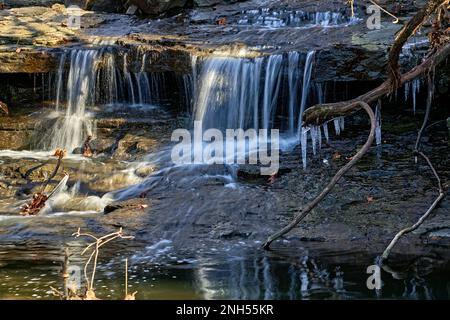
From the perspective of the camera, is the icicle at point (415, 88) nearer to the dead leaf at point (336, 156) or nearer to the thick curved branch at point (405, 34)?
the dead leaf at point (336, 156)

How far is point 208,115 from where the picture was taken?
421 inches

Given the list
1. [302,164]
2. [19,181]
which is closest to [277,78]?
[302,164]

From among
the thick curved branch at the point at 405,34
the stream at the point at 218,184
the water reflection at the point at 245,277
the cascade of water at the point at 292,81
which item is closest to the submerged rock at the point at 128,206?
the stream at the point at 218,184

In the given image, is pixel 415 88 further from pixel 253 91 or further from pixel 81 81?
pixel 81 81

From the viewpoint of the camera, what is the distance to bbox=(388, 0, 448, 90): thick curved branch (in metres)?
6.08

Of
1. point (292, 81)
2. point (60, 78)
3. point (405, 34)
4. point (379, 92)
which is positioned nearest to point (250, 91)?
point (292, 81)

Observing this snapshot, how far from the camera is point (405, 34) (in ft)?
20.4

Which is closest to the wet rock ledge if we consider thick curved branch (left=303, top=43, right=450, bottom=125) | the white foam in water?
the white foam in water

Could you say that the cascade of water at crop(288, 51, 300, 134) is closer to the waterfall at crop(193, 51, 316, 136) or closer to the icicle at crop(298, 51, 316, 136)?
the waterfall at crop(193, 51, 316, 136)

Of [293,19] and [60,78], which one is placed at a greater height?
[293,19]

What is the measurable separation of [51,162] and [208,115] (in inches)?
99.7

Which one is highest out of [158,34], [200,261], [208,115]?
[158,34]

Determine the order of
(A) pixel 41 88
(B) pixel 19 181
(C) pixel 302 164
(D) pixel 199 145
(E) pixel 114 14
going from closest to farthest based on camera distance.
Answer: (C) pixel 302 164, (B) pixel 19 181, (D) pixel 199 145, (A) pixel 41 88, (E) pixel 114 14
